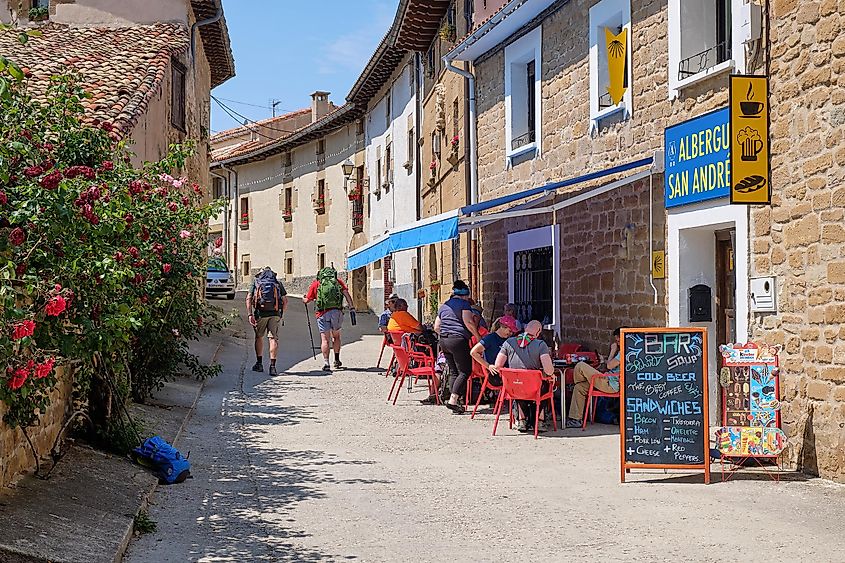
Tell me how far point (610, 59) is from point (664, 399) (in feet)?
17.7

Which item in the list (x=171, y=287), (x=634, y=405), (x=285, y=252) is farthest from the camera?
(x=285, y=252)

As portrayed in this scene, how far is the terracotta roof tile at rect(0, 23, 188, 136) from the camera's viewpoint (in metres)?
14.9

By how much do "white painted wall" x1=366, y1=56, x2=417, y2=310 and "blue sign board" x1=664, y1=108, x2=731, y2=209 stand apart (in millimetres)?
14568

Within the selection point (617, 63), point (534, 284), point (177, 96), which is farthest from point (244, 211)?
point (617, 63)

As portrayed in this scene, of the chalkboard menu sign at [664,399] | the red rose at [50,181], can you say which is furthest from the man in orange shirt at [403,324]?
the red rose at [50,181]

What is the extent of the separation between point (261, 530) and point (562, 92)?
345 inches

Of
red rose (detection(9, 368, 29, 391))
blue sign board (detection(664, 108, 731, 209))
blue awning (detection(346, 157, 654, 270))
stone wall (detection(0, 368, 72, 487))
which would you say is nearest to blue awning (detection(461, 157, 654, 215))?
blue awning (detection(346, 157, 654, 270))

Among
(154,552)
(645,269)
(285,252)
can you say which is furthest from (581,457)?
(285,252)

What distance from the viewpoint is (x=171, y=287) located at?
11.4 meters

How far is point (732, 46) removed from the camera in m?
9.52

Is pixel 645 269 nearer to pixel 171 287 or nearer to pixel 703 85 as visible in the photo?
pixel 703 85

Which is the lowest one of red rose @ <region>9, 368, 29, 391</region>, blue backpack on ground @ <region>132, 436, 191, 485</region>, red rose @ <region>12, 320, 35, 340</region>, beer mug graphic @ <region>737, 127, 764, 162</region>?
blue backpack on ground @ <region>132, 436, 191, 485</region>

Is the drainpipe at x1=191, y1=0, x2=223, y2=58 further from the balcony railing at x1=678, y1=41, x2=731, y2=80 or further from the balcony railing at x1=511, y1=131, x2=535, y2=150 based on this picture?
the balcony railing at x1=678, y1=41, x2=731, y2=80

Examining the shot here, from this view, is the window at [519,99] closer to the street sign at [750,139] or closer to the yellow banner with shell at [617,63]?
the yellow banner with shell at [617,63]
